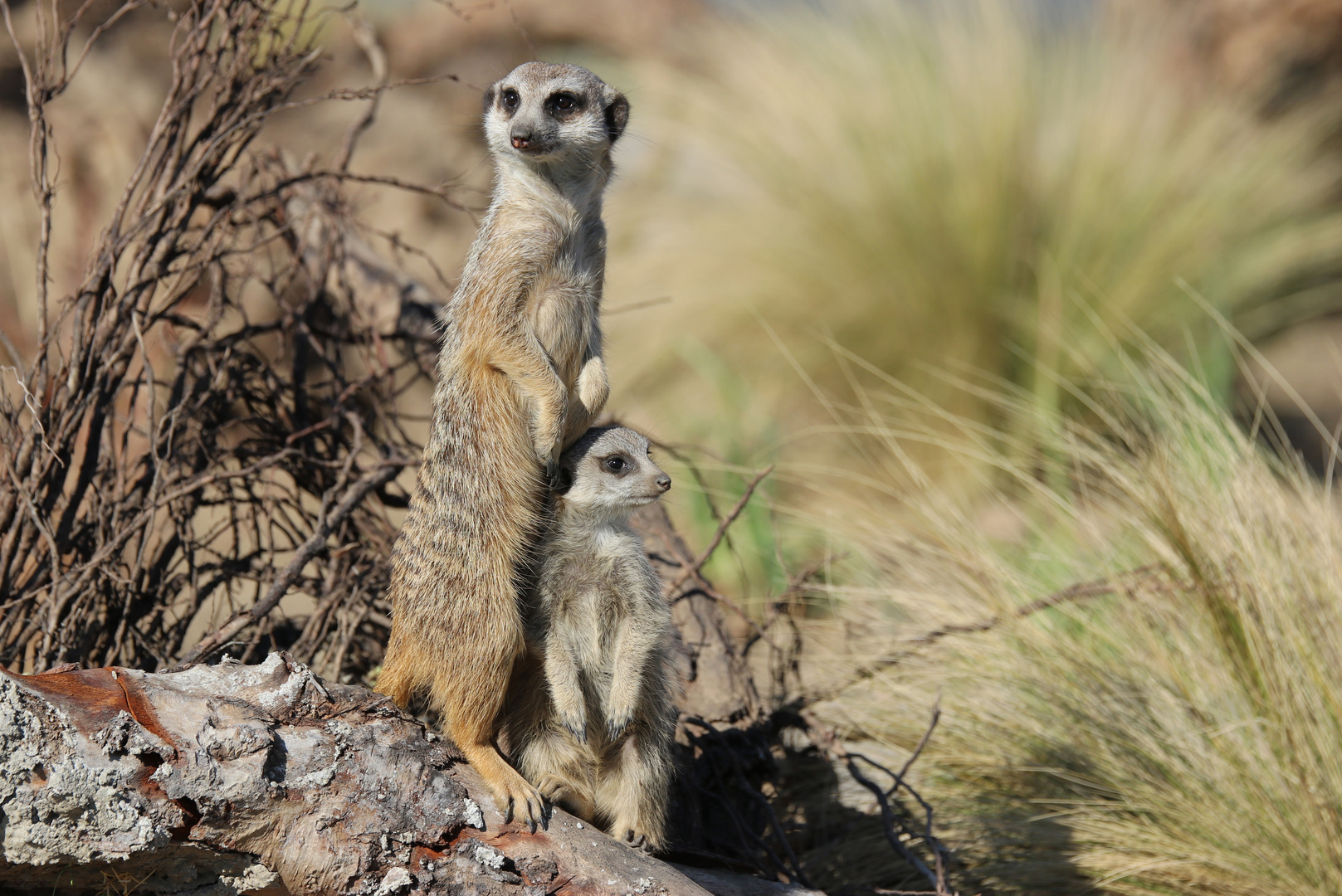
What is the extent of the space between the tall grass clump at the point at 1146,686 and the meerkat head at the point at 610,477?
122cm

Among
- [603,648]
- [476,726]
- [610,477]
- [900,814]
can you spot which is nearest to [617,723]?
[603,648]

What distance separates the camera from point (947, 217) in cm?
564

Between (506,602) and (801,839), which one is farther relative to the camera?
(801,839)

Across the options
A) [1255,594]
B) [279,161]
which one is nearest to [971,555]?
[1255,594]

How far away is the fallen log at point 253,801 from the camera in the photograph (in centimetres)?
148

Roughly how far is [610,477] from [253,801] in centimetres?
80

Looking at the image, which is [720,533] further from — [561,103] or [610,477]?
[561,103]

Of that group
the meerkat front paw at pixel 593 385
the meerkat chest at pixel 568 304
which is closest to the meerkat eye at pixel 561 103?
the meerkat chest at pixel 568 304

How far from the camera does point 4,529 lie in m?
2.32

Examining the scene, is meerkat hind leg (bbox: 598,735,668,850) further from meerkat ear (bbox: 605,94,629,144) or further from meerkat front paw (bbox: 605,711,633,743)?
meerkat ear (bbox: 605,94,629,144)

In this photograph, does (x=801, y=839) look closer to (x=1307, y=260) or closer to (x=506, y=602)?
(x=506, y=602)

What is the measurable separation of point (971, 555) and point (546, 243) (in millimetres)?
1733

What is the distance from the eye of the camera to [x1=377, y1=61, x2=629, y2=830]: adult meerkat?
1.88 meters

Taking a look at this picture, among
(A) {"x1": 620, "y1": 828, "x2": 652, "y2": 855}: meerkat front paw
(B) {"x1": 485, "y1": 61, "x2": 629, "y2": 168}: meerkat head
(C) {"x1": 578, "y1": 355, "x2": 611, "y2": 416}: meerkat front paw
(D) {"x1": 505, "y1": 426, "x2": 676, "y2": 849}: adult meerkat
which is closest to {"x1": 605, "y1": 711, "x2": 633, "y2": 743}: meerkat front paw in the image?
(D) {"x1": 505, "y1": 426, "x2": 676, "y2": 849}: adult meerkat
